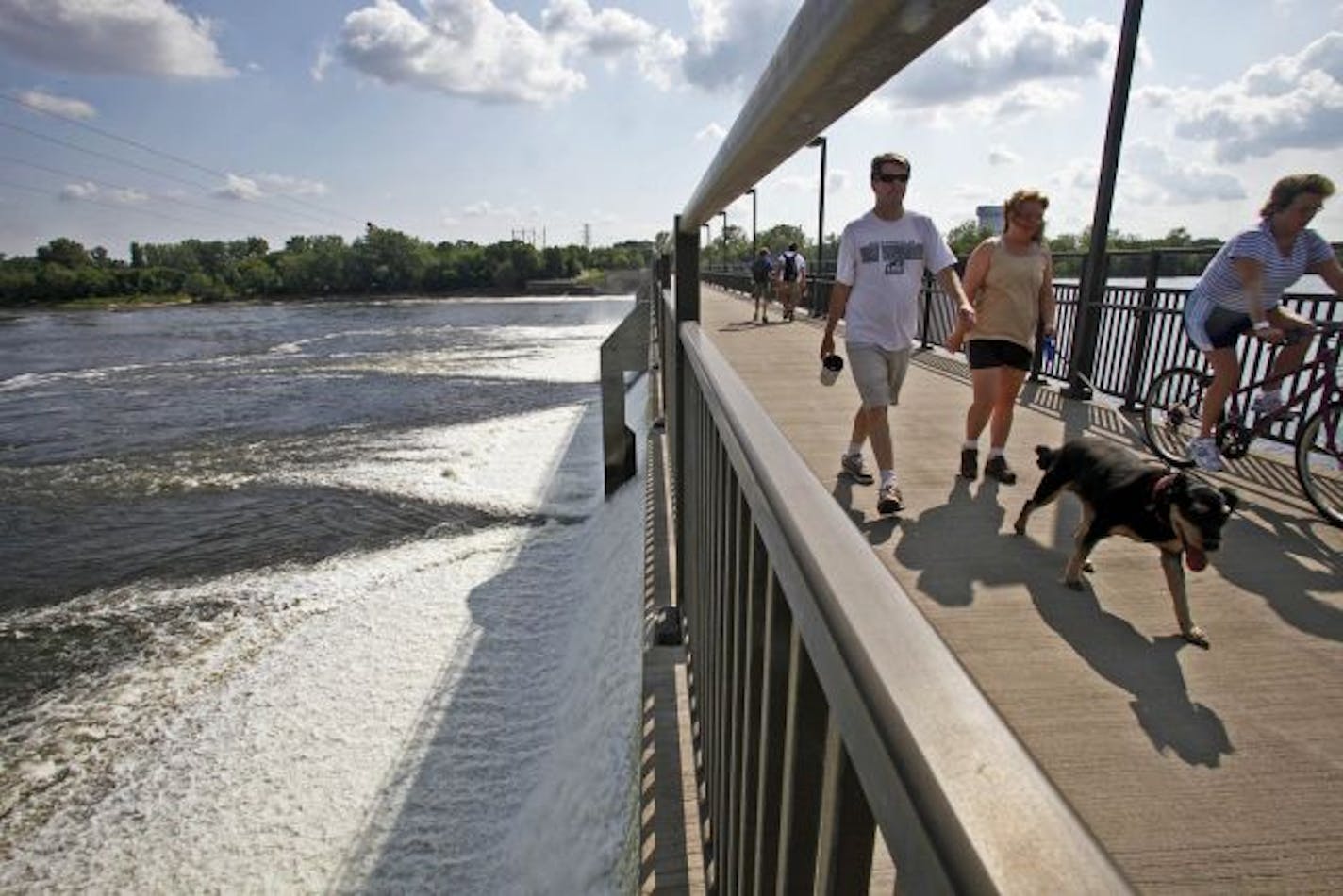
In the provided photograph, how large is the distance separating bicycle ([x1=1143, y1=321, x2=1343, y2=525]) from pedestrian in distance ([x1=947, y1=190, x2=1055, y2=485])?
4.95 feet

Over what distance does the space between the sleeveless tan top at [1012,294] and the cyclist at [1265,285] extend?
1.07 m

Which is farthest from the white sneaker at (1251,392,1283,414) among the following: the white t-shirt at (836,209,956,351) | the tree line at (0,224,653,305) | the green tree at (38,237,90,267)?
the green tree at (38,237,90,267)

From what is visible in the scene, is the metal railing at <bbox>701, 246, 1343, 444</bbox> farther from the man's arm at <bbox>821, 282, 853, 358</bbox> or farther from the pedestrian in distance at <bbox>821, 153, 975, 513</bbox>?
the man's arm at <bbox>821, 282, 853, 358</bbox>

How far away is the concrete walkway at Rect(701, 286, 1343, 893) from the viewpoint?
7.51ft

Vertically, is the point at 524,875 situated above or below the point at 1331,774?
below

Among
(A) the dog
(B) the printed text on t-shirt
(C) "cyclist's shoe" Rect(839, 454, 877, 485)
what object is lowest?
(C) "cyclist's shoe" Rect(839, 454, 877, 485)

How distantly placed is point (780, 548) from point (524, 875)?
4823 mm

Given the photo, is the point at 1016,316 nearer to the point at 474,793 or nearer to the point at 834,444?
the point at 834,444

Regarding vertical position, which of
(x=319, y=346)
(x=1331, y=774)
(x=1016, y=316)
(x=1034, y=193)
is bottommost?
(x=319, y=346)

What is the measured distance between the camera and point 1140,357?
7.21 metres

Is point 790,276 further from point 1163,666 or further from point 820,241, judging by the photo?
point 1163,666

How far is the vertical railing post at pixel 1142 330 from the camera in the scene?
7176 mm

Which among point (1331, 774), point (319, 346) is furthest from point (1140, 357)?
point (319, 346)

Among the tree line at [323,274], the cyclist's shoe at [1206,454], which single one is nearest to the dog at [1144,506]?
the cyclist's shoe at [1206,454]
